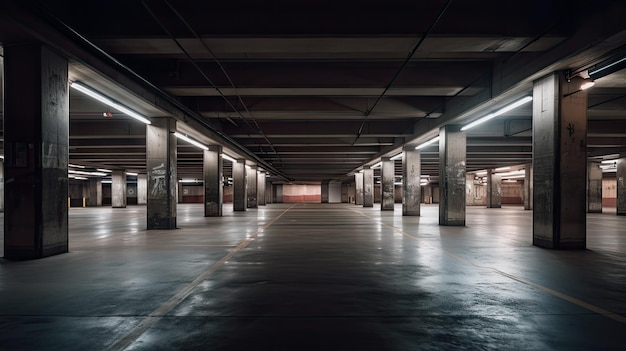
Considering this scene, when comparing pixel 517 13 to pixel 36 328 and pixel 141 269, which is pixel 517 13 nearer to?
pixel 141 269

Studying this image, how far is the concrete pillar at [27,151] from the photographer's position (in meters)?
8.03

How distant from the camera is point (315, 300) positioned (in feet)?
16.5

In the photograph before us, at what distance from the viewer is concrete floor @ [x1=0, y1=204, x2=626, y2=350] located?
12.2 ft

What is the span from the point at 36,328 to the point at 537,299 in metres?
5.63

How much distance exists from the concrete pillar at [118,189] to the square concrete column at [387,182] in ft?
89.7

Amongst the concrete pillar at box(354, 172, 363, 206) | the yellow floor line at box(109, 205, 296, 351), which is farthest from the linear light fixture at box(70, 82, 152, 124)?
the concrete pillar at box(354, 172, 363, 206)

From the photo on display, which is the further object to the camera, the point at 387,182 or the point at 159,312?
the point at 387,182

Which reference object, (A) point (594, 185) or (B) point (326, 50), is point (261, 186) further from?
(B) point (326, 50)

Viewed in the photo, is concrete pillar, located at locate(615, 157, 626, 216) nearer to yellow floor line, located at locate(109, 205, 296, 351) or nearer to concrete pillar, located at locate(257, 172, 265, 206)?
yellow floor line, located at locate(109, 205, 296, 351)

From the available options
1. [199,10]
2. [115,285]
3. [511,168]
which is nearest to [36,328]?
[115,285]

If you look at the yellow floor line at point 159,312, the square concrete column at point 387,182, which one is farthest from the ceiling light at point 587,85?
the square concrete column at point 387,182

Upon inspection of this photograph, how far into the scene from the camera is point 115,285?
5.83 metres

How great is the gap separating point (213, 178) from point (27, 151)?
15397mm

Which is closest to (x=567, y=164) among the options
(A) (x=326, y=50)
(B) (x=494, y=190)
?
(A) (x=326, y=50)
